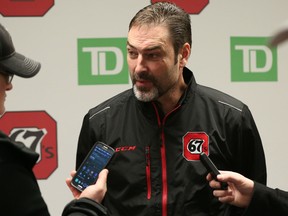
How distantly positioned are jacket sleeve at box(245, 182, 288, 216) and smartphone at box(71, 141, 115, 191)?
381 mm

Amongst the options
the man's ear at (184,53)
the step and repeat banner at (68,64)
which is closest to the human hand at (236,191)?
the man's ear at (184,53)

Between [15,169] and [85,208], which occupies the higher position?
[15,169]

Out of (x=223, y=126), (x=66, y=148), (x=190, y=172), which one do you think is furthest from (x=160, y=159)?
(x=66, y=148)

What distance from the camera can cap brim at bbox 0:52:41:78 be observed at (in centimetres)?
99

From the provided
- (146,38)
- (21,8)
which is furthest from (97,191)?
(21,8)

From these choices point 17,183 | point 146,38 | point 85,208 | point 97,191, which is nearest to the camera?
point 17,183

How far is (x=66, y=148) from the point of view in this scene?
Answer: 7.02 ft

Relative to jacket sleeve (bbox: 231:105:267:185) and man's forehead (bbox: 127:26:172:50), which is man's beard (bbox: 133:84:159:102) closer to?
man's forehead (bbox: 127:26:172:50)

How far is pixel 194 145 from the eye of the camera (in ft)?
4.59

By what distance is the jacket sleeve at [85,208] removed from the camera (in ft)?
3.52

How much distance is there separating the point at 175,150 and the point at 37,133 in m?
0.89

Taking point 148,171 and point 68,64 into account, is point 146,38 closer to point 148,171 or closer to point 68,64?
point 148,171

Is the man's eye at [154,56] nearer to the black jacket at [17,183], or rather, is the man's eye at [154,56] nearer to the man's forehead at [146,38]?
the man's forehead at [146,38]

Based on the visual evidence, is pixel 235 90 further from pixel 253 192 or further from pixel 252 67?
pixel 253 192
